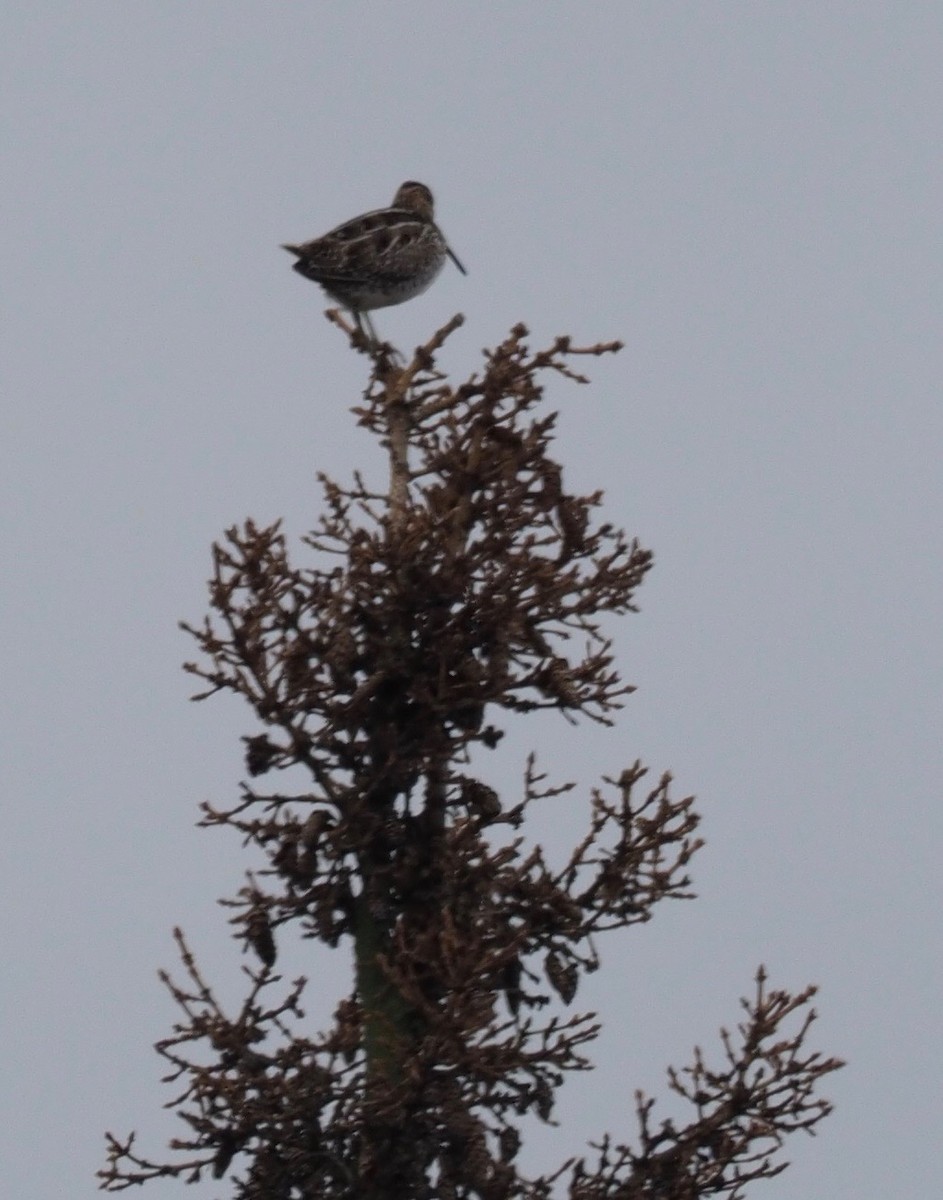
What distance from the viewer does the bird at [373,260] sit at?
471 inches

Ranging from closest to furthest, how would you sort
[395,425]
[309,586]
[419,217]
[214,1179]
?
[214,1179] → [309,586] → [395,425] → [419,217]

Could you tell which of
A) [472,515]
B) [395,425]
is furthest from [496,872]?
[395,425]

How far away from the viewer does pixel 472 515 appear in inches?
403

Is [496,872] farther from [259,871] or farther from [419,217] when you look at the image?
[419,217]

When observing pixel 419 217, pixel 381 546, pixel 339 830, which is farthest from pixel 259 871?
pixel 419 217

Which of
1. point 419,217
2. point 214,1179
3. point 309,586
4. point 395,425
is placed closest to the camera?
point 214,1179

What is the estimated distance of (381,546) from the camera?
10141mm

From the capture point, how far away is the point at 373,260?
12.1 metres

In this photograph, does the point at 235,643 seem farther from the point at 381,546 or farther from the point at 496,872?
the point at 496,872

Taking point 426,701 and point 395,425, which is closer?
point 426,701

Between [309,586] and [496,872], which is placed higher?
[309,586]

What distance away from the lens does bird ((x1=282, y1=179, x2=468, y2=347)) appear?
1197 cm

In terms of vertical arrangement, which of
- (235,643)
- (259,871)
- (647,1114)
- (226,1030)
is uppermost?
(235,643)

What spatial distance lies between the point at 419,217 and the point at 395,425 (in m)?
2.53
